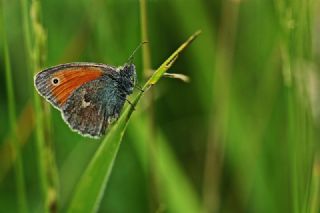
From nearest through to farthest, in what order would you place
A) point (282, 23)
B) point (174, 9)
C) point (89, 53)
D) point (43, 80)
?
1. point (282, 23)
2. point (43, 80)
3. point (89, 53)
4. point (174, 9)

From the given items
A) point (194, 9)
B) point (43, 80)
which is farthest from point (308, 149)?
point (194, 9)

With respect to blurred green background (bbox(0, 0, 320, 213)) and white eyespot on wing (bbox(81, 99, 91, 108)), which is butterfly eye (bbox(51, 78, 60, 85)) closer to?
white eyespot on wing (bbox(81, 99, 91, 108))

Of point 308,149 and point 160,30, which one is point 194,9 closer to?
point 160,30

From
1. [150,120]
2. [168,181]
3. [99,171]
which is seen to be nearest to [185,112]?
[168,181]

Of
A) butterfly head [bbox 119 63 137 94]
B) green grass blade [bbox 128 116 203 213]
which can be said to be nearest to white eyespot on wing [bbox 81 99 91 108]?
butterfly head [bbox 119 63 137 94]

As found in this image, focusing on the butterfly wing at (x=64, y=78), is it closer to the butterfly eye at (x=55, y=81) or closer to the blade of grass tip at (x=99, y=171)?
the butterfly eye at (x=55, y=81)
